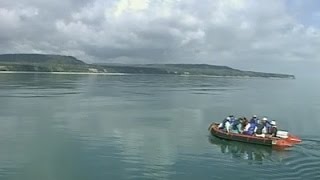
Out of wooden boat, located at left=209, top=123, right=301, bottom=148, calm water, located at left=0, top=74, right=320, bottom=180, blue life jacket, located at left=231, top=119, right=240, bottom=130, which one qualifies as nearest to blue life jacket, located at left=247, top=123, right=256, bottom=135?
wooden boat, located at left=209, top=123, right=301, bottom=148

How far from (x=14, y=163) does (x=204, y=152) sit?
1382cm

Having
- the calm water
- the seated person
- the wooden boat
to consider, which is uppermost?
the seated person

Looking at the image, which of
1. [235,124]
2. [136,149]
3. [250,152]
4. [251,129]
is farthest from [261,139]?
[136,149]

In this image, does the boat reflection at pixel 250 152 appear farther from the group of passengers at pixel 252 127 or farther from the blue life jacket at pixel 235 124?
the blue life jacket at pixel 235 124

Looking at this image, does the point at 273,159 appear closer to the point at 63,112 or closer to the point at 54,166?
the point at 54,166

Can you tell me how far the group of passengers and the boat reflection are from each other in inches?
48.8

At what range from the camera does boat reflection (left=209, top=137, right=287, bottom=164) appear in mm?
33312

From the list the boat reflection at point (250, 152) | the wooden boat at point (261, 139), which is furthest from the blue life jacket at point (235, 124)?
the boat reflection at point (250, 152)

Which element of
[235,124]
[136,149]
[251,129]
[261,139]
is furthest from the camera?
[235,124]

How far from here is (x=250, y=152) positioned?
3547cm

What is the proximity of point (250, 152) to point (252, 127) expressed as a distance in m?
3.31

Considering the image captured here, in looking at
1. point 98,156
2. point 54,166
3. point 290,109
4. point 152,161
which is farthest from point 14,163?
point 290,109

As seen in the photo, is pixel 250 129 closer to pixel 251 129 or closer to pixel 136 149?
pixel 251 129

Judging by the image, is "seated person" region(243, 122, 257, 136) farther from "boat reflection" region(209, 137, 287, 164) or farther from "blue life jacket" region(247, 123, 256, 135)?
"boat reflection" region(209, 137, 287, 164)
